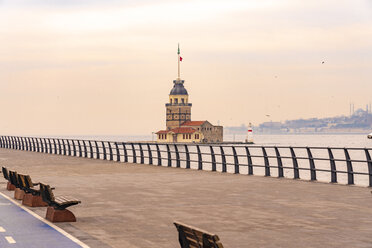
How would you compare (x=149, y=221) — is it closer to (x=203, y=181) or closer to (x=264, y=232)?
(x=264, y=232)

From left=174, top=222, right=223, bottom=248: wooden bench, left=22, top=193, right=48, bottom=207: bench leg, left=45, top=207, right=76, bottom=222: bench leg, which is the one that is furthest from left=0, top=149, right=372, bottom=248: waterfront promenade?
left=174, top=222, right=223, bottom=248: wooden bench

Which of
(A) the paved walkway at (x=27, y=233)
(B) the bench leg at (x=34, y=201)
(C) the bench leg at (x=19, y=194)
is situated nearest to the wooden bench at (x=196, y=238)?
(A) the paved walkway at (x=27, y=233)

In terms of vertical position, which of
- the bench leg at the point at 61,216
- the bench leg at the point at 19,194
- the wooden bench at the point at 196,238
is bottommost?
the bench leg at the point at 19,194

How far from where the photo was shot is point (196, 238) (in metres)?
8.92

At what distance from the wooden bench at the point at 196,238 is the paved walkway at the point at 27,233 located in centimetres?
293

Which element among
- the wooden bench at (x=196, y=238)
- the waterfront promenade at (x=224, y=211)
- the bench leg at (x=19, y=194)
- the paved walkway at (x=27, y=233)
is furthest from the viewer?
the bench leg at (x=19, y=194)

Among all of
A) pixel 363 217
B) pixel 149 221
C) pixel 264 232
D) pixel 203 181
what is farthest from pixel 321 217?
pixel 203 181

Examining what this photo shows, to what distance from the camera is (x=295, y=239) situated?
Result: 492 inches

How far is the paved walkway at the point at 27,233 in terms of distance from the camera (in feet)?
38.9

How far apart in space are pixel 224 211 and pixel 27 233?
18.1 feet

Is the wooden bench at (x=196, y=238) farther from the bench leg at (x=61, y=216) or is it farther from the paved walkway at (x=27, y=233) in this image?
the bench leg at (x=61, y=216)

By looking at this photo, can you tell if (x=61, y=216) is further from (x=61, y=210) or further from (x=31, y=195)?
(x=31, y=195)

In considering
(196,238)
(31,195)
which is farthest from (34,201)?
(196,238)

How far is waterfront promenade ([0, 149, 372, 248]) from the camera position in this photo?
12633mm
